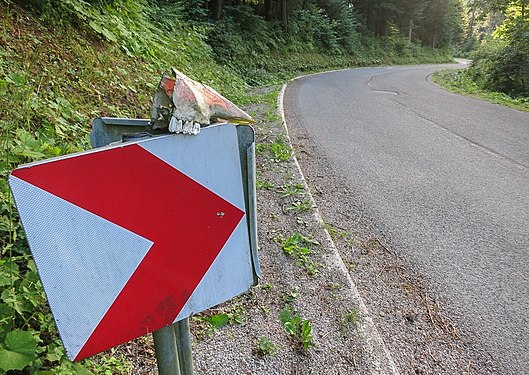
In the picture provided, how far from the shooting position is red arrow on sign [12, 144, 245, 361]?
1011 mm

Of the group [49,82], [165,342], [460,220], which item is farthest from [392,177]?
[165,342]

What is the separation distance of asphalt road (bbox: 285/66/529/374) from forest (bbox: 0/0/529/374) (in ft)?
8.06

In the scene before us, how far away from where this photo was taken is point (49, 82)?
4.11m

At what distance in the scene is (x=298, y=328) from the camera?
7.88 ft

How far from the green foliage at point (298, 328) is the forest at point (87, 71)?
3.11 feet

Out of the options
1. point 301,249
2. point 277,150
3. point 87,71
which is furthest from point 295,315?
point 87,71

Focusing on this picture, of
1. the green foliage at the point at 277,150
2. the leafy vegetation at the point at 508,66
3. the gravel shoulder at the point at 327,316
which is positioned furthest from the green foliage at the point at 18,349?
the leafy vegetation at the point at 508,66

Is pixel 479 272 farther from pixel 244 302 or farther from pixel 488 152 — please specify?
pixel 488 152

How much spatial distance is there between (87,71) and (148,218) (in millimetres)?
4402

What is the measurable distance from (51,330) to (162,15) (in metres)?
10.9

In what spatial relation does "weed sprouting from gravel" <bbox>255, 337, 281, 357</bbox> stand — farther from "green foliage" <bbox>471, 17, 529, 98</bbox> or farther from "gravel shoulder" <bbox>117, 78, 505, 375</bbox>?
"green foliage" <bbox>471, 17, 529, 98</bbox>

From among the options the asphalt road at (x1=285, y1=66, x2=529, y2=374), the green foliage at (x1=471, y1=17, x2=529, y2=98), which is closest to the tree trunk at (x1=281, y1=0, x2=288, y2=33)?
the green foliage at (x1=471, y1=17, x2=529, y2=98)

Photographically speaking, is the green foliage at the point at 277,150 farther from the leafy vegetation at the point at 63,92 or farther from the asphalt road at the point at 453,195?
the asphalt road at the point at 453,195

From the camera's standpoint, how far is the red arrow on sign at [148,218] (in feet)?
3.32
